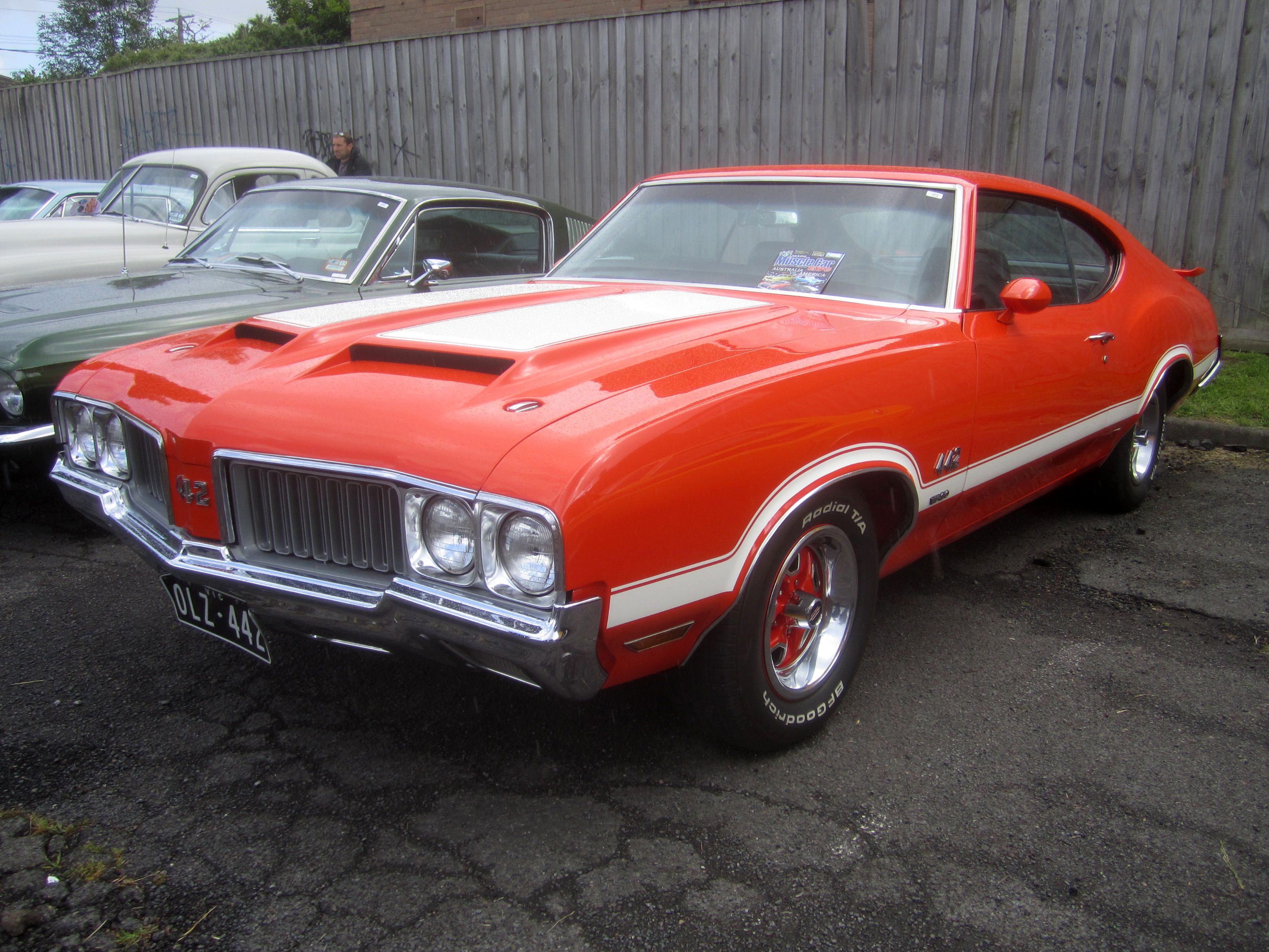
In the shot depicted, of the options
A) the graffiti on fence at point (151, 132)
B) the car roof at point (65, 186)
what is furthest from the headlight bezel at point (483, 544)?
the graffiti on fence at point (151, 132)

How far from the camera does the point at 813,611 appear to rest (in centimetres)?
263

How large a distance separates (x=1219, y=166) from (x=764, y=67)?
10.9ft

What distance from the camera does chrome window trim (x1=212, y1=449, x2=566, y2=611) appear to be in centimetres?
187

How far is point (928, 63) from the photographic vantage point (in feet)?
24.0

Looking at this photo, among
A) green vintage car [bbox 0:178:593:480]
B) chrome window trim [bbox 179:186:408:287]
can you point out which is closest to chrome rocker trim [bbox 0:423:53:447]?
green vintage car [bbox 0:178:593:480]

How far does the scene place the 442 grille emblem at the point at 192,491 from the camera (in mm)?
2324

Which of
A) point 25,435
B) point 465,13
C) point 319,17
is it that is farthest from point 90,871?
point 319,17

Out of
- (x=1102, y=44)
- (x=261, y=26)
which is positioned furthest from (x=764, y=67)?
(x=261, y=26)

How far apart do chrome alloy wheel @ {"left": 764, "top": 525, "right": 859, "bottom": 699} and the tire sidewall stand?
0.05 feet

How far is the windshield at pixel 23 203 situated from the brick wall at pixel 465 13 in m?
5.74

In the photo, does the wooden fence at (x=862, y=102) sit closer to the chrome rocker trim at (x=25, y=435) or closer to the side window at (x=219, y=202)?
the side window at (x=219, y=202)

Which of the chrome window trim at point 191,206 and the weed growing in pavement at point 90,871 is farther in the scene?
the chrome window trim at point 191,206

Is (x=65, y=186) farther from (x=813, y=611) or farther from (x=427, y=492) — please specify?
(x=813, y=611)

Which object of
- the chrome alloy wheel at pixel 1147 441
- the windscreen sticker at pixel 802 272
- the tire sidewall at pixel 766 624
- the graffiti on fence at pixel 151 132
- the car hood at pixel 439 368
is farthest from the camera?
the graffiti on fence at pixel 151 132
